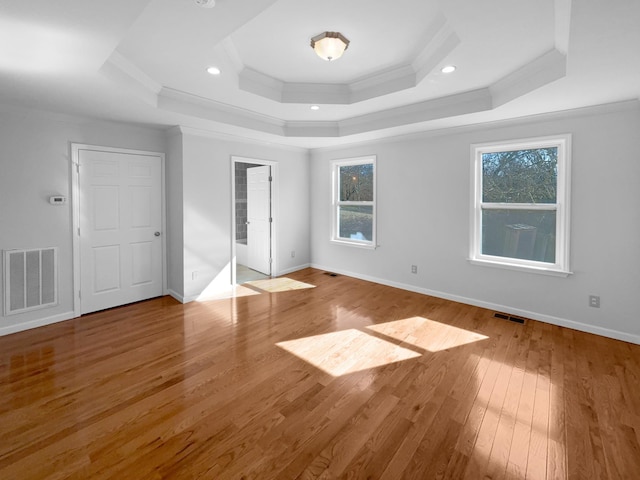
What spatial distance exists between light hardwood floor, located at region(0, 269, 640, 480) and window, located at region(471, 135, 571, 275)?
0.86 metres

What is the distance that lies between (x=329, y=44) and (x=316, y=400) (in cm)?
270

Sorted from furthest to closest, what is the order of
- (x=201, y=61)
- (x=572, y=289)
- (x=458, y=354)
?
(x=572, y=289) < (x=458, y=354) < (x=201, y=61)

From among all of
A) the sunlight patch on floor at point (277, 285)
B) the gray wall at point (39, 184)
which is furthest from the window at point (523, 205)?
the gray wall at point (39, 184)

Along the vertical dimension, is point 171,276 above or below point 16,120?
below

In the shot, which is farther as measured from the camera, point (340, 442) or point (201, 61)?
point (201, 61)

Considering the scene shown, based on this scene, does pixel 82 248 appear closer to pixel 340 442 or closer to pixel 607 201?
pixel 340 442

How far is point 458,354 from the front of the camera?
2.86 meters

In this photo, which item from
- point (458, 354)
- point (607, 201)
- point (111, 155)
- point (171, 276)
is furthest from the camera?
point (171, 276)

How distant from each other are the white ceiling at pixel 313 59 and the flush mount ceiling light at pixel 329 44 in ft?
0.24

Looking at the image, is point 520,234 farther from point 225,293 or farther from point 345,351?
point 225,293

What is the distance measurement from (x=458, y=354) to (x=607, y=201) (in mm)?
2252

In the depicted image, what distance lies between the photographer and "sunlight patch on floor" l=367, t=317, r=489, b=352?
10.1 ft

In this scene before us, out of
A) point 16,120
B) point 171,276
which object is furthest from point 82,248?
point 16,120

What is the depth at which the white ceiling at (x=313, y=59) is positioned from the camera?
1.82m
